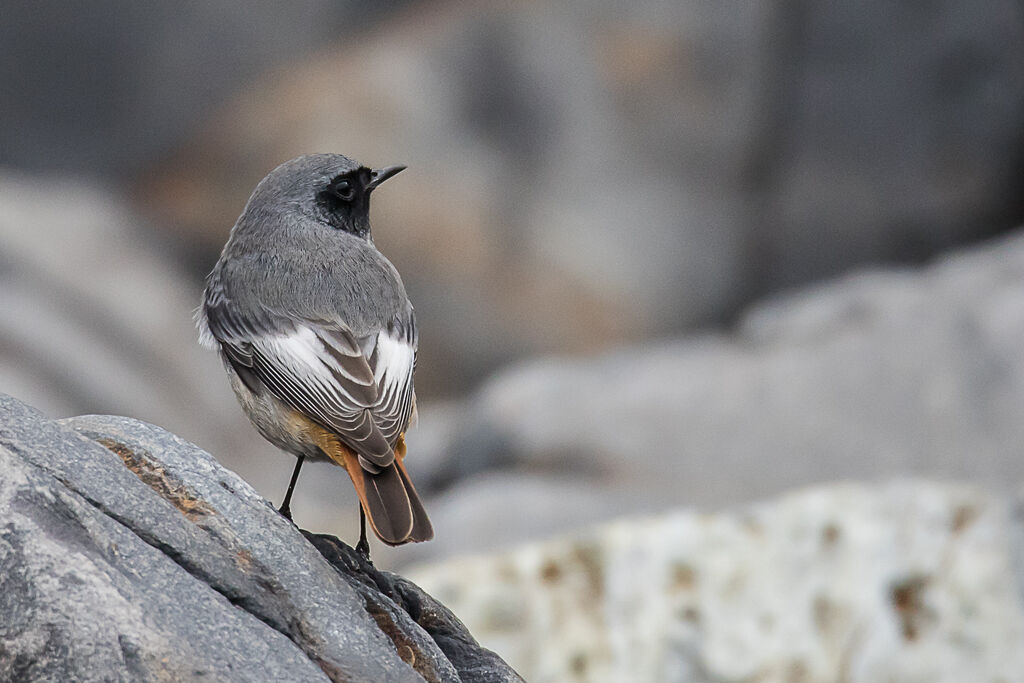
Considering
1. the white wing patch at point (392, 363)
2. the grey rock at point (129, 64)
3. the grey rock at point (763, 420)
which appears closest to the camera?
the white wing patch at point (392, 363)

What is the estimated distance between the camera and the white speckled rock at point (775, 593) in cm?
664

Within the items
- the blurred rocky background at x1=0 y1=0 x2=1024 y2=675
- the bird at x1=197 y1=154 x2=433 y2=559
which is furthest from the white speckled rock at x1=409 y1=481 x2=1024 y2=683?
the blurred rocky background at x1=0 y1=0 x2=1024 y2=675

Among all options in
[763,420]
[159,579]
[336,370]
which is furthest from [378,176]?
[763,420]

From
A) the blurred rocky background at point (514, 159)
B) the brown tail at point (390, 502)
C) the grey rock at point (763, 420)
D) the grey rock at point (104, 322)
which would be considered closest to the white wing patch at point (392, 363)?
the brown tail at point (390, 502)

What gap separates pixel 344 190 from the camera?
4688mm

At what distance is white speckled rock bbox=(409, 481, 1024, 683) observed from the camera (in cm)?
664

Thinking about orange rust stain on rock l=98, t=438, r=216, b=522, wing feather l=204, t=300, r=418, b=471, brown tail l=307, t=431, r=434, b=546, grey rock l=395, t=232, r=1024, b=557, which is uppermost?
grey rock l=395, t=232, r=1024, b=557

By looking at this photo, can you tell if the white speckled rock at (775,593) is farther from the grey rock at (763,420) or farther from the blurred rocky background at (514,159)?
the blurred rocky background at (514,159)

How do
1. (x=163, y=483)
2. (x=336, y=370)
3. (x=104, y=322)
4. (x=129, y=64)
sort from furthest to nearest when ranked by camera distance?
(x=129, y=64) → (x=104, y=322) → (x=336, y=370) → (x=163, y=483)

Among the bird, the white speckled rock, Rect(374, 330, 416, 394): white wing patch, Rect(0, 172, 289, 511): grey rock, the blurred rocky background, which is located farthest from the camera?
the blurred rocky background

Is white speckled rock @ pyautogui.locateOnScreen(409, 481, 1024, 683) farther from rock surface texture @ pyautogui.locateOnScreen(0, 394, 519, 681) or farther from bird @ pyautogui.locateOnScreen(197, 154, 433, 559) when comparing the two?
rock surface texture @ pyautogui.locateOnScreen(0, 394, 519, 681)

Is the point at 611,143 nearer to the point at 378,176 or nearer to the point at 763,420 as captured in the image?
the point at 763,420

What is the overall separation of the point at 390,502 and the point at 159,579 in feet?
2.54

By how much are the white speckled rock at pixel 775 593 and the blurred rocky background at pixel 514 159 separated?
13.1 ft
